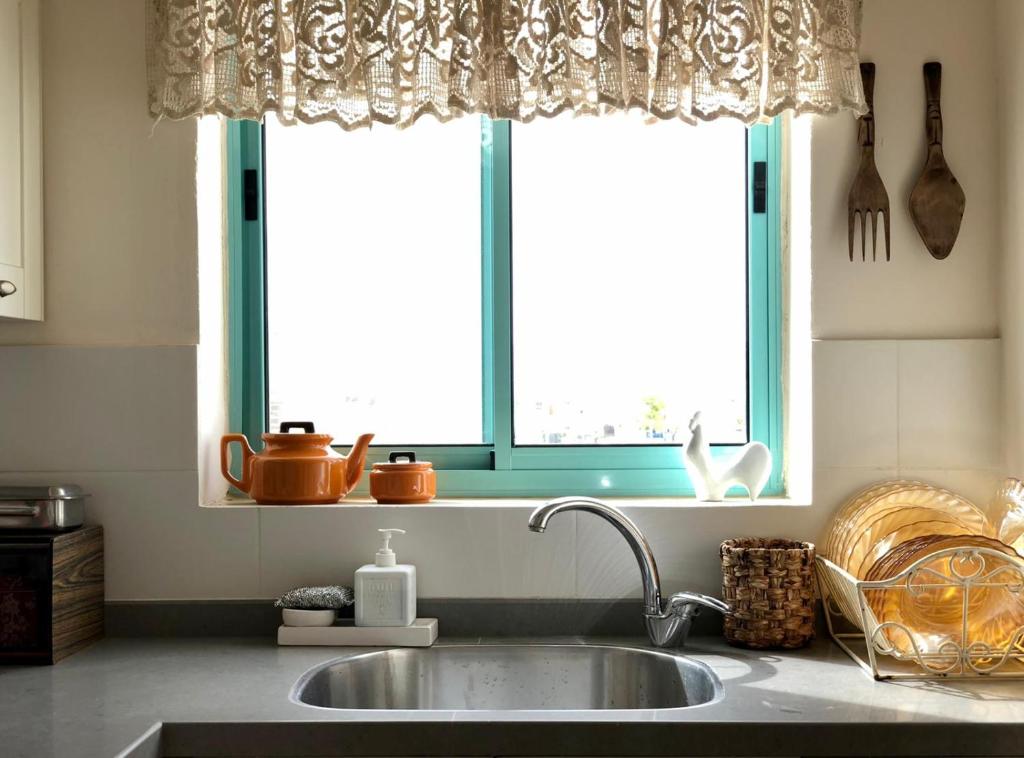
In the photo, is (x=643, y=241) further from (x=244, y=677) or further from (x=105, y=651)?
(x=105, y=651)

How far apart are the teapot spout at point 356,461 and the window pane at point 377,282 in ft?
0.43

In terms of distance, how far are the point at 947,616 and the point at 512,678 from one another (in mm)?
780

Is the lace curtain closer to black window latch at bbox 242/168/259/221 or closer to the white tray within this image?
black window latch at bbox 242/168/259/221

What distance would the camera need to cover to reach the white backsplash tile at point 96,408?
6.59ft

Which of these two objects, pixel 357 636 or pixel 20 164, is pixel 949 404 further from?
pixel 20 164

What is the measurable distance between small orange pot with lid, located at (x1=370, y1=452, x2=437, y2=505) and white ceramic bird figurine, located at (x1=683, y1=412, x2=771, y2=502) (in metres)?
0.54

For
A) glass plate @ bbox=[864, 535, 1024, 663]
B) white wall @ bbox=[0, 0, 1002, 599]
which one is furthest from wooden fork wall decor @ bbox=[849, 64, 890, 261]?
glass plate @ bbox=[864, 535, 1024, 663]

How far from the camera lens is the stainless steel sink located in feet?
6.00

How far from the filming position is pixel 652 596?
1890mm

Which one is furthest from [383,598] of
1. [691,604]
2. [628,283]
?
[628,283]

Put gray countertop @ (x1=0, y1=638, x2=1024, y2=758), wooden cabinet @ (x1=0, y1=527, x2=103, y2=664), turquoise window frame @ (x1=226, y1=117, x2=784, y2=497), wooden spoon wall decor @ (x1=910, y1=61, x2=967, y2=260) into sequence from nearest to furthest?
gray countertop @ (x1=0, y1=638, x2=1024, y2=758), wooden cabinet @ (x1=0, y1=527, x2=103, y2=664), wooden spoon wall decor @ (x1=910, y1=61, x2=967, y2=260), turquoise window frame @ (x1=226, y1=117, x2=784, y2=497)

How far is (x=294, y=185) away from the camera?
7.29 ft

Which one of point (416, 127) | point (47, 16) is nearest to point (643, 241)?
point (416, 127)

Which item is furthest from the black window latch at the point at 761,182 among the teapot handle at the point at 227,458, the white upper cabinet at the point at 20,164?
the white upper cabinet at the point at 20,164
